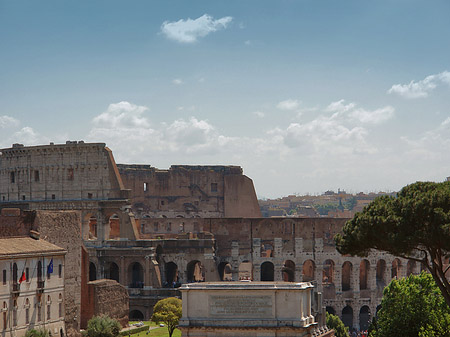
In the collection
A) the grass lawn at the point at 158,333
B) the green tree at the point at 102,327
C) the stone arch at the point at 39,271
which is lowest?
the grass lawn at the point at 158,333

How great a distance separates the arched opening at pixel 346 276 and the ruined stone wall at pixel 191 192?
16468mm

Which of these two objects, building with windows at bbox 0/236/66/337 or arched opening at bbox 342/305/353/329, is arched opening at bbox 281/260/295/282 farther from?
building with windows at bbox 0/236/66/337

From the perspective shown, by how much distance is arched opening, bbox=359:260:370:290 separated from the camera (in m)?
75.8

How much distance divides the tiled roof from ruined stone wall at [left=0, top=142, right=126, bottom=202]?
80.8 ft

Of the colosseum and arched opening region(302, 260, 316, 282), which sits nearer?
the colosseum

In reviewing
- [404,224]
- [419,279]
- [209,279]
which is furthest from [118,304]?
[404,224]

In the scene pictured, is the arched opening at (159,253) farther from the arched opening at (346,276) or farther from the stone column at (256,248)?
the arched opening at (346,276)

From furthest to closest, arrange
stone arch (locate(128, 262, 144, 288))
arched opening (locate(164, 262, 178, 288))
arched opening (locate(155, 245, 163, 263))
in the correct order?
1. arched opening (locate(164, 262, 178, 288))
2. arched opening (locate(155, 245, 163, 263))
3. stone arch (locate(128, 262, 144, 288))

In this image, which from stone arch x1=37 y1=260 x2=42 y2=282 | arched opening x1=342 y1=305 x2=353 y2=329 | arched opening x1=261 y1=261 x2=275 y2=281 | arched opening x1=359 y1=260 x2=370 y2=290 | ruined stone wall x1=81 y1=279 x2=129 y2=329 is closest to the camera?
stone arch x1=37 y1=260 x2=42 y2=282

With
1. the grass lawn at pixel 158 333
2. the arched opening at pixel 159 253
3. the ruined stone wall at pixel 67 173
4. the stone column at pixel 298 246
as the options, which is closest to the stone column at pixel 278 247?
the stone column at pixel 298 246

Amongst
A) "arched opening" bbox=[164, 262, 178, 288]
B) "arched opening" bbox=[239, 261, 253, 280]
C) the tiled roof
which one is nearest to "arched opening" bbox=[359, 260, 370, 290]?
"arched opening" bbox=[239, 261, 253, 280]

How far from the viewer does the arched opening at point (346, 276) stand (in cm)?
7612

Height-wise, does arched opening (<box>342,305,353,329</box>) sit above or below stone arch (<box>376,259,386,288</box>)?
below

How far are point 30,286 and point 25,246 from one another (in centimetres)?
195
